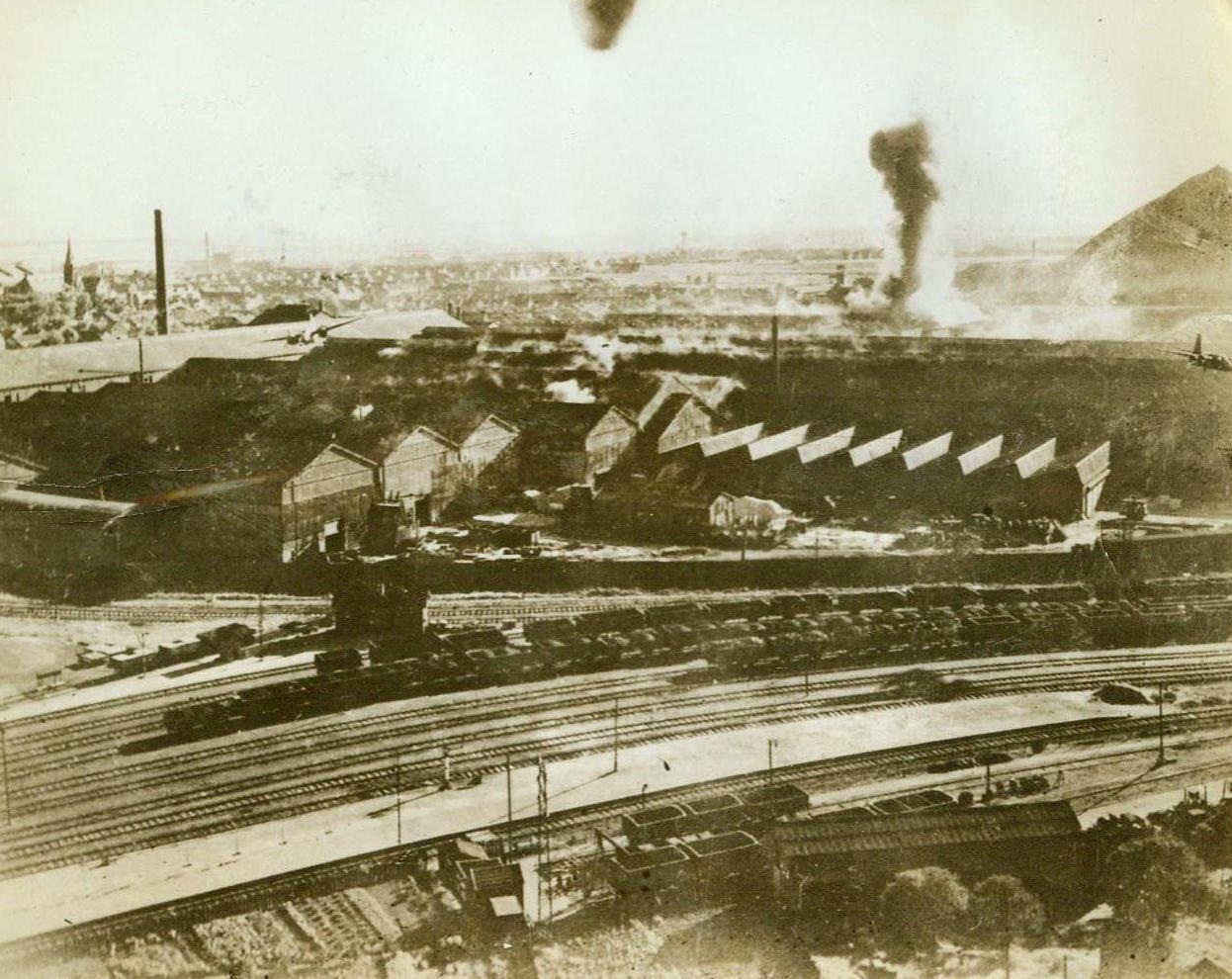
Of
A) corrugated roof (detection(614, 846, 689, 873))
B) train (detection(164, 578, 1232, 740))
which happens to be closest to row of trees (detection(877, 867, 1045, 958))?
corrugated roof (detection(614, 846, 689, 873))

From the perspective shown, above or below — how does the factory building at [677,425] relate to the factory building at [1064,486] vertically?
above

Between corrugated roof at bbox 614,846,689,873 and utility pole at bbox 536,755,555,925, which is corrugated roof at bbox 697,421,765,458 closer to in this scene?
utility pole at bbox 536,755,555,925

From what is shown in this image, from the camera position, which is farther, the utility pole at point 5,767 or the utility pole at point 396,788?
the utility pole at point 396,788

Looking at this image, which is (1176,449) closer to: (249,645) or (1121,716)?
(1121,716)

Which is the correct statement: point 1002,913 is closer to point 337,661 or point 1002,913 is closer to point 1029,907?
point 1029,907

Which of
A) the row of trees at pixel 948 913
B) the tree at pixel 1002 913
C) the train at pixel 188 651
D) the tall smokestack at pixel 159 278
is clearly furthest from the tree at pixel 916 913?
the tall smokestack at pixel 159 278

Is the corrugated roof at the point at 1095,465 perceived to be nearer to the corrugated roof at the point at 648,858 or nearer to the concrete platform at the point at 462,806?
the concrete platform at the point at 462,806

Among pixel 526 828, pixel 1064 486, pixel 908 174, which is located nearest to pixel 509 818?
pixel 526 828
